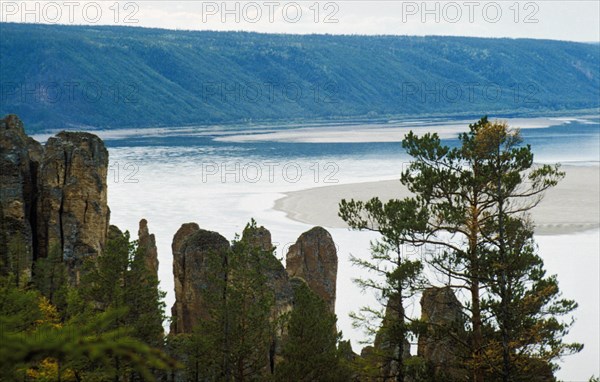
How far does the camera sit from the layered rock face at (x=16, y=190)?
32125 mm

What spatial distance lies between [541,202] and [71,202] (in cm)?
4906

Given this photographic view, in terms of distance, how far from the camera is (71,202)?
34625 millimetres

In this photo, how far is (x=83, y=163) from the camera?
35219mm

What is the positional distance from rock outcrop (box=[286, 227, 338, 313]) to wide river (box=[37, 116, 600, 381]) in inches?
151

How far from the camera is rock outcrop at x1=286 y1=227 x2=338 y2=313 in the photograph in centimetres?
3731

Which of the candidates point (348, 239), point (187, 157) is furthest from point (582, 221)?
point (187, 157)

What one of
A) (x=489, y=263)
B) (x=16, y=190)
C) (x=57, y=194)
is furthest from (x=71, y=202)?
(x=489, y=263)

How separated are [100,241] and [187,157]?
3518 inches

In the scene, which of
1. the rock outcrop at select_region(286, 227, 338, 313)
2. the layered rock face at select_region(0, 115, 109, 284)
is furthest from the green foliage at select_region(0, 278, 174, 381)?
the rock outcrop at select_region(286, 227, 338, 313)

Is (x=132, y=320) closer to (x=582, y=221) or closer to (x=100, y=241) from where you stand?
(x=100, y=241)

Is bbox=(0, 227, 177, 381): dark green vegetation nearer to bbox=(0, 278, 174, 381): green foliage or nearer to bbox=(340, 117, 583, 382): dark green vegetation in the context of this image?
bbox=(0, 278, 174, 381): green foliage

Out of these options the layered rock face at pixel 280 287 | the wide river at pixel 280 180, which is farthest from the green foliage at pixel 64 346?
the wide river at pixel 280 180

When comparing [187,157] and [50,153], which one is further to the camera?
[187,157]

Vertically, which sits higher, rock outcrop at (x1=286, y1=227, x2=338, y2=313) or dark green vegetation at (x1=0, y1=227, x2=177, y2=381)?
rock outcrop at (x1=286, y1=227, x2=338, y2=313)
